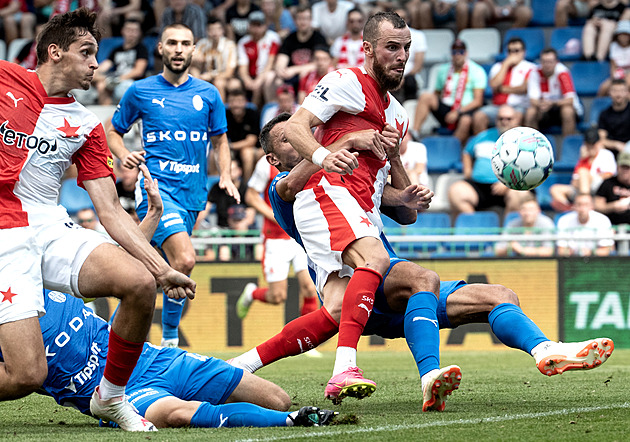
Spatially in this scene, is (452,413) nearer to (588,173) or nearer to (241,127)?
(588,173)

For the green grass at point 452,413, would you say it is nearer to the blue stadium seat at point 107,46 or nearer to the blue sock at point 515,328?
the blue sock at point 515,328

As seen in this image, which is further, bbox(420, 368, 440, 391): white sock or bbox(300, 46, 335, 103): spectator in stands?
bbox(300, 46, 335, 103): spectator in stands

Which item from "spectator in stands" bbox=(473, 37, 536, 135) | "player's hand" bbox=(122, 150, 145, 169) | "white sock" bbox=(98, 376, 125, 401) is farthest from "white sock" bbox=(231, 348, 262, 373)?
"spectator in stands" bbox=(473, 37, 536, 135)

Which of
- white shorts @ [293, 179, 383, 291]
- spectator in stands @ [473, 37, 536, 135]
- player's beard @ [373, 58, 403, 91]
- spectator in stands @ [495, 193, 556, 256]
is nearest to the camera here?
white shorts @ [293, 179, 383, 291]

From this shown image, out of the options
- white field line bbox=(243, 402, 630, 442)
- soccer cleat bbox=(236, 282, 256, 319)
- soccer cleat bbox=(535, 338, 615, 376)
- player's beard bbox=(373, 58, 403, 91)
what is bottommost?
soccer cleat bbox=(236, 282, 256, 319)

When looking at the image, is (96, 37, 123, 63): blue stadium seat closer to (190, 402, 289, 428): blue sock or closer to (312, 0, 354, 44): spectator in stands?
(312, 0, 354, 44): spectator in stands

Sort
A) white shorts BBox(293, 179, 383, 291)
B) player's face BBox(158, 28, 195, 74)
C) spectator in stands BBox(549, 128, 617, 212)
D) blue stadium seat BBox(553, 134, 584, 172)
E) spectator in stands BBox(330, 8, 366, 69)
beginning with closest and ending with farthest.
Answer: white shorts BBox(293, 179, 383, 291) < player's face BBox(158, 28, 195, 74) < spectator in stands BBox(549, 128, 617, 212) < blue stadium seat BBox(553, 134, 584, 172) < spectator in stands BBox(330, 8, 366, 69)

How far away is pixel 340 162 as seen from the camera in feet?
17.5

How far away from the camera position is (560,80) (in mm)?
14148

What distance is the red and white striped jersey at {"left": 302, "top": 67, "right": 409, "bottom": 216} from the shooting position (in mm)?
5863

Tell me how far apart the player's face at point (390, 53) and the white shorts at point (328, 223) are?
0.78 meters

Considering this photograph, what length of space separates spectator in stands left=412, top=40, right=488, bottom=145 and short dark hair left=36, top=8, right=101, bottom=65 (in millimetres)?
9478

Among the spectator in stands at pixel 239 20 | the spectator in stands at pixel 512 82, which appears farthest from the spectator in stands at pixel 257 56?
the spectator in stands at pixel 512 82

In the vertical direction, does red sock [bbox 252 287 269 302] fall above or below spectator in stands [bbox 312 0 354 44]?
below
